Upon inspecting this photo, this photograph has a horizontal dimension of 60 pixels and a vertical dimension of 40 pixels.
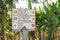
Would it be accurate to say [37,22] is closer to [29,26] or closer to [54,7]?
[54,7]

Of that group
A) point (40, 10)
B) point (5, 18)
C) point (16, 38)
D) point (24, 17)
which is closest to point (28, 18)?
point (24, 17)

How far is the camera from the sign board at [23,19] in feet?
10.7

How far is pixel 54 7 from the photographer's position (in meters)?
13.0

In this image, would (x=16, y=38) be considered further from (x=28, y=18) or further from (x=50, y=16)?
(x=28, y=18)

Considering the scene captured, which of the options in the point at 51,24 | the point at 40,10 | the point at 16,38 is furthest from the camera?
the point at 16,38

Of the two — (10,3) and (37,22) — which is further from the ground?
(10,3)

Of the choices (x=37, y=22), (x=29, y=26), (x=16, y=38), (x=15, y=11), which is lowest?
(x=16, y=38)

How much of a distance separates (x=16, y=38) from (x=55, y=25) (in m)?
7.64

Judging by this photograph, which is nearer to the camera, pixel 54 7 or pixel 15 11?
pixel 15 11

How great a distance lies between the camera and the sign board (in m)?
3.27

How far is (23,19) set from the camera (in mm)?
3357

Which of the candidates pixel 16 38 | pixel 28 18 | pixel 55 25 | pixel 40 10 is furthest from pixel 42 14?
pixel 28 18

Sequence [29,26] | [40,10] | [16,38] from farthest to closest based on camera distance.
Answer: [16,38], [40,10], [29,26]

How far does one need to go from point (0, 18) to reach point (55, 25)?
14.7ft
